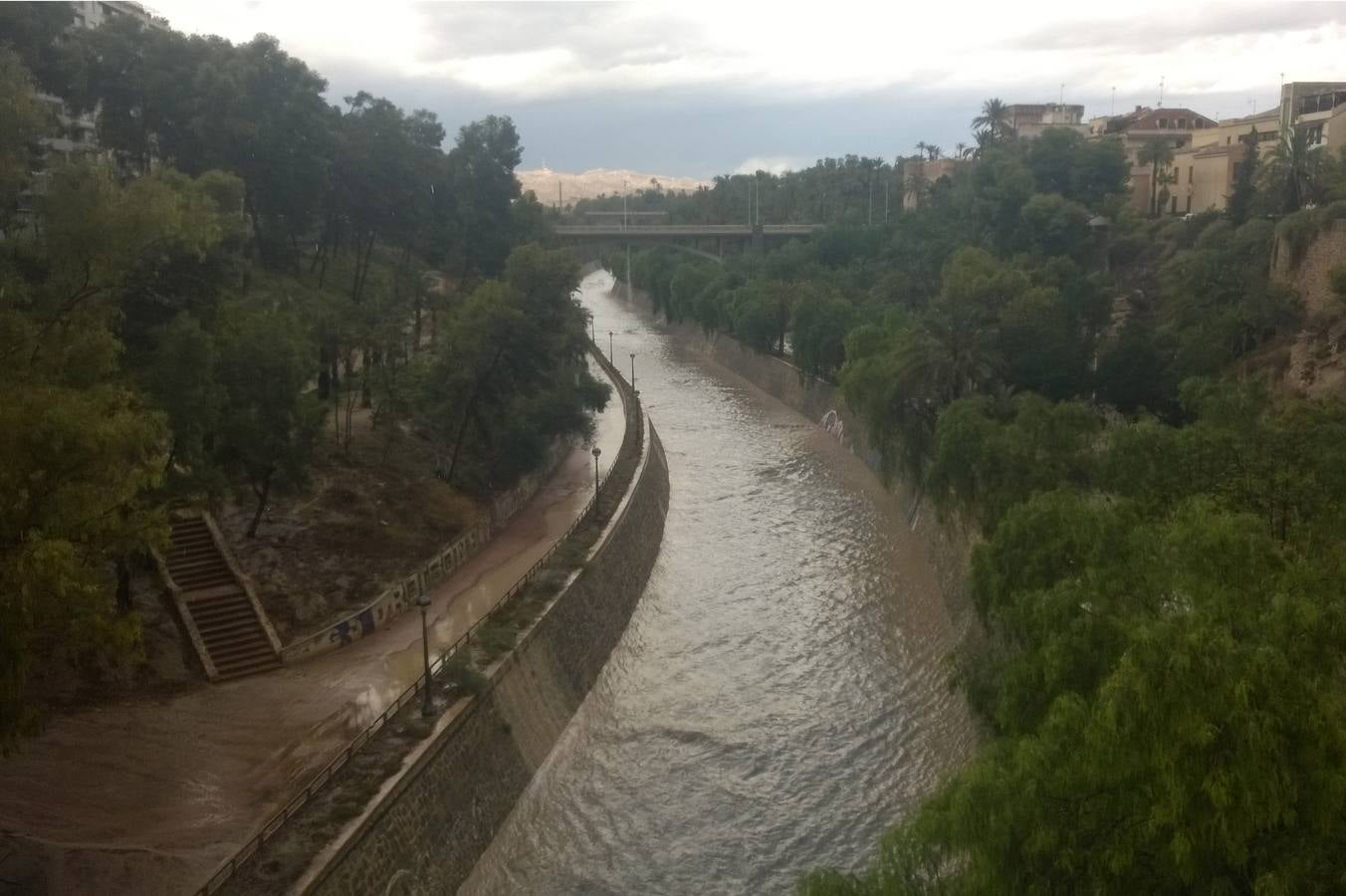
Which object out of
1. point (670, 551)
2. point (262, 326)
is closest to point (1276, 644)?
point (262, 326)

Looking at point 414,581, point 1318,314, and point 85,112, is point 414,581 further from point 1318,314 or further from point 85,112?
point 85,112

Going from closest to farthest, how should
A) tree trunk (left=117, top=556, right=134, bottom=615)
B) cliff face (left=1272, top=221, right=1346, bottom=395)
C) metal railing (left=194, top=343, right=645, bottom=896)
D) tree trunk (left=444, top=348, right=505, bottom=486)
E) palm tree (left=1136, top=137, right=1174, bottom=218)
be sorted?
metal railing (left=194, top=343, right=645, bottom=896)
tree trunk (left=117, top=556, right=134, bottom=615)
cliff face (left=1272, top=221, right=1346, bottom=395)
tree trunk (left=444, top=348, right=505, bottom=486)
palm tree (left=1136, top=137, right=1174, bottom=218)

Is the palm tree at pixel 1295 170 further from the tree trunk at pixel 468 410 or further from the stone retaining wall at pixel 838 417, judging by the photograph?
the tree trunk at pixel 468 410

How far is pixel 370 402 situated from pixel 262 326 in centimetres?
1536

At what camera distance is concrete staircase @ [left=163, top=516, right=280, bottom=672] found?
2281cm

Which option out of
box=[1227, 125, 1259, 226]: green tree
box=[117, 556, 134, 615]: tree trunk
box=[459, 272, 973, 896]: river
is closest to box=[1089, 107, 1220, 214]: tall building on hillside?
box=[1227, 125, 1259, 226]: green tree

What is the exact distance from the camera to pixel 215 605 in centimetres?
2405

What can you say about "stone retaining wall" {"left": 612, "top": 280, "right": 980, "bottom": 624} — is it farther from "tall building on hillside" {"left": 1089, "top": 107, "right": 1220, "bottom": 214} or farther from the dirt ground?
"tall building on hillside" {"left": 1089, "top": 107, "right": 1220, "bottom": 214}

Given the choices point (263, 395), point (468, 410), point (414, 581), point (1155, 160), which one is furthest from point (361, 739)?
point (1155, 160)

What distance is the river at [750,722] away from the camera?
61.8ft

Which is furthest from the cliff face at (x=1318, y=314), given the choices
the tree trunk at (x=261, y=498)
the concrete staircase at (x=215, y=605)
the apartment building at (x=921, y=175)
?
the apartment building at (x=921, y=175)

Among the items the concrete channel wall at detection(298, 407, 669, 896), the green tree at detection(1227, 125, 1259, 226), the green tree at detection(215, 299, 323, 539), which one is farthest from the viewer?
the green tree at detection(1227, 125, 1259, 226)

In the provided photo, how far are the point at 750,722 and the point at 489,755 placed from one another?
5954 millimetres

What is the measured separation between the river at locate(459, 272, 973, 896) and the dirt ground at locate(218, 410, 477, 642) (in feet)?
20.7
